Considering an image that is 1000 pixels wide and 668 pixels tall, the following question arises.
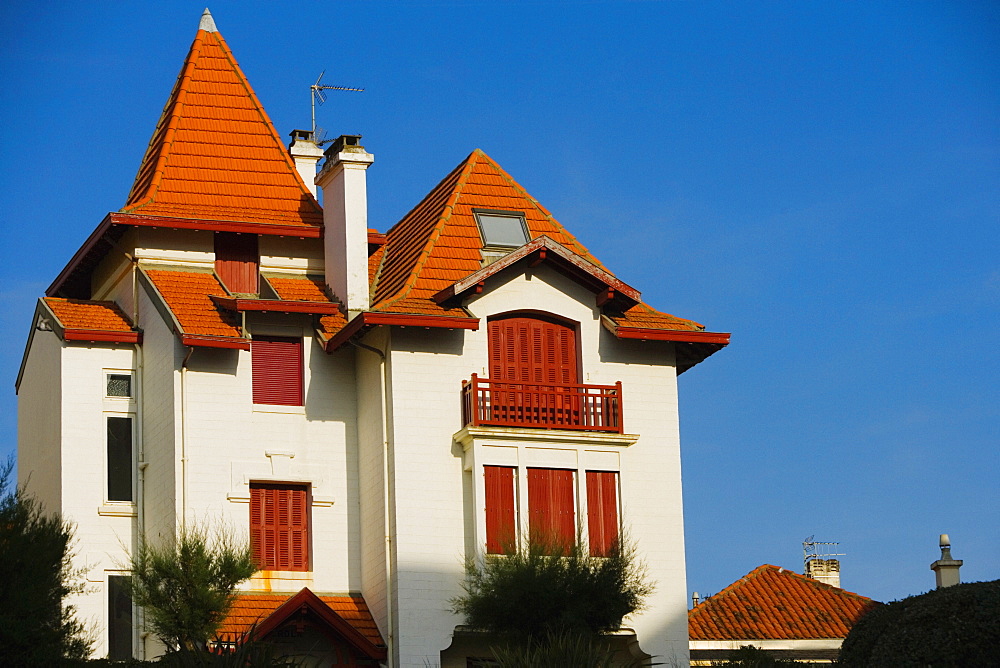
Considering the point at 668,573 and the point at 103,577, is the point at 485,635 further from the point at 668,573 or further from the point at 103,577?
the point at 103,577

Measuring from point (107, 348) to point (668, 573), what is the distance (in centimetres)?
1211

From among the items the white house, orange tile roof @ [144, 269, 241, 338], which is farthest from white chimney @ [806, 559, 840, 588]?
orange tile roof @ [144, 269, 241, 338]

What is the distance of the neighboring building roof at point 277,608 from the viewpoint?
30.3 meters

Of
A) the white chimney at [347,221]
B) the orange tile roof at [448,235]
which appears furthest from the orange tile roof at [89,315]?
the orange tile roof at [448,235]

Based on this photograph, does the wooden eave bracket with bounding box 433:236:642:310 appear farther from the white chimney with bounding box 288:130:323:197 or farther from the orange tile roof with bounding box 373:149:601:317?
the white chimney with bounding box 288:130:323:197

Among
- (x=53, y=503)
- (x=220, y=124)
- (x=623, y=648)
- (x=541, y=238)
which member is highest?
(x=220, y=124)

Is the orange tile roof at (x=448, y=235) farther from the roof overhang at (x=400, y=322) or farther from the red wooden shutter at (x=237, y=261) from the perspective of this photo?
the red wooden shutter at (x=237, y=261)

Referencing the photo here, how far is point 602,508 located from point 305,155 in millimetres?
12032

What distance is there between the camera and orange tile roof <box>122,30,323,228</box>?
114 feet

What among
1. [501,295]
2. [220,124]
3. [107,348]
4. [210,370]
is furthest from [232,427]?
[220,124]

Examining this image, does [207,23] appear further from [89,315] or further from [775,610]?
[775,610]

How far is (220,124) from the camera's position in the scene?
36969mm

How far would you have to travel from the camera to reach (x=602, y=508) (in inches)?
1281

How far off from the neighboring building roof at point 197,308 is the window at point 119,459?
2.73 m
